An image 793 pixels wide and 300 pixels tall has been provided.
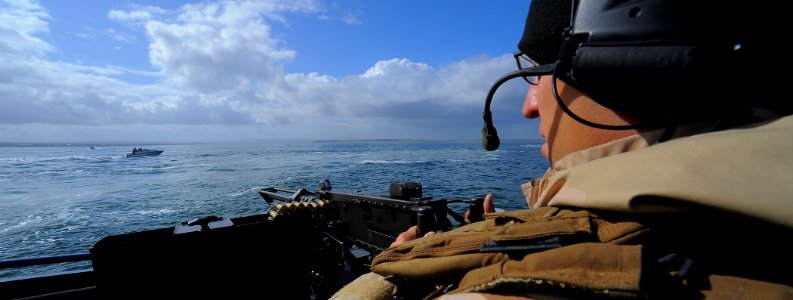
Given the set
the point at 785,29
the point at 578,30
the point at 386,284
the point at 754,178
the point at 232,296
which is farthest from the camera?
the point at 232,296

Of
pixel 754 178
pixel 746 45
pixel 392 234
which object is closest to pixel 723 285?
pixel 754 178

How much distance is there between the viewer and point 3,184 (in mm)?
24969

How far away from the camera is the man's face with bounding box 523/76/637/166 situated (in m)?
1.04

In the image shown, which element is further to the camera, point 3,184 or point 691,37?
point 3,184

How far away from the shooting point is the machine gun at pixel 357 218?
3.96 metres

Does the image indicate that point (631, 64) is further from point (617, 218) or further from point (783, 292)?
point (783, 292)

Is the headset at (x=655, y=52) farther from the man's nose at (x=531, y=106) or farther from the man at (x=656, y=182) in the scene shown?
the man's nose at (x=531, y=106)

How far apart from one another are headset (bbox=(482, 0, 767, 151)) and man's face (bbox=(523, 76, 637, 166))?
45 millimetres

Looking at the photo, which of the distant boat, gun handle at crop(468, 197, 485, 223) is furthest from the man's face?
the distant boat

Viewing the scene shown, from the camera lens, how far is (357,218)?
16.2 ft

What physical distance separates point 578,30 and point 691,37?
0.26 meters

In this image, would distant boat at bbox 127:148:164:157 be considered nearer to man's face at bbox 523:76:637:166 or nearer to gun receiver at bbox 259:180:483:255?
gun receiver at bbox 259:180:483:255

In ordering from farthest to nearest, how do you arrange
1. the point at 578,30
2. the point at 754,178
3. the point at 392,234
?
the point at 392,234
the point at 578,30
the point at 754,178

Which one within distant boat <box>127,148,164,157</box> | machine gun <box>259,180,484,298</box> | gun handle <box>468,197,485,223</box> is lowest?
distant boat <box>127,148,164,157</box>
